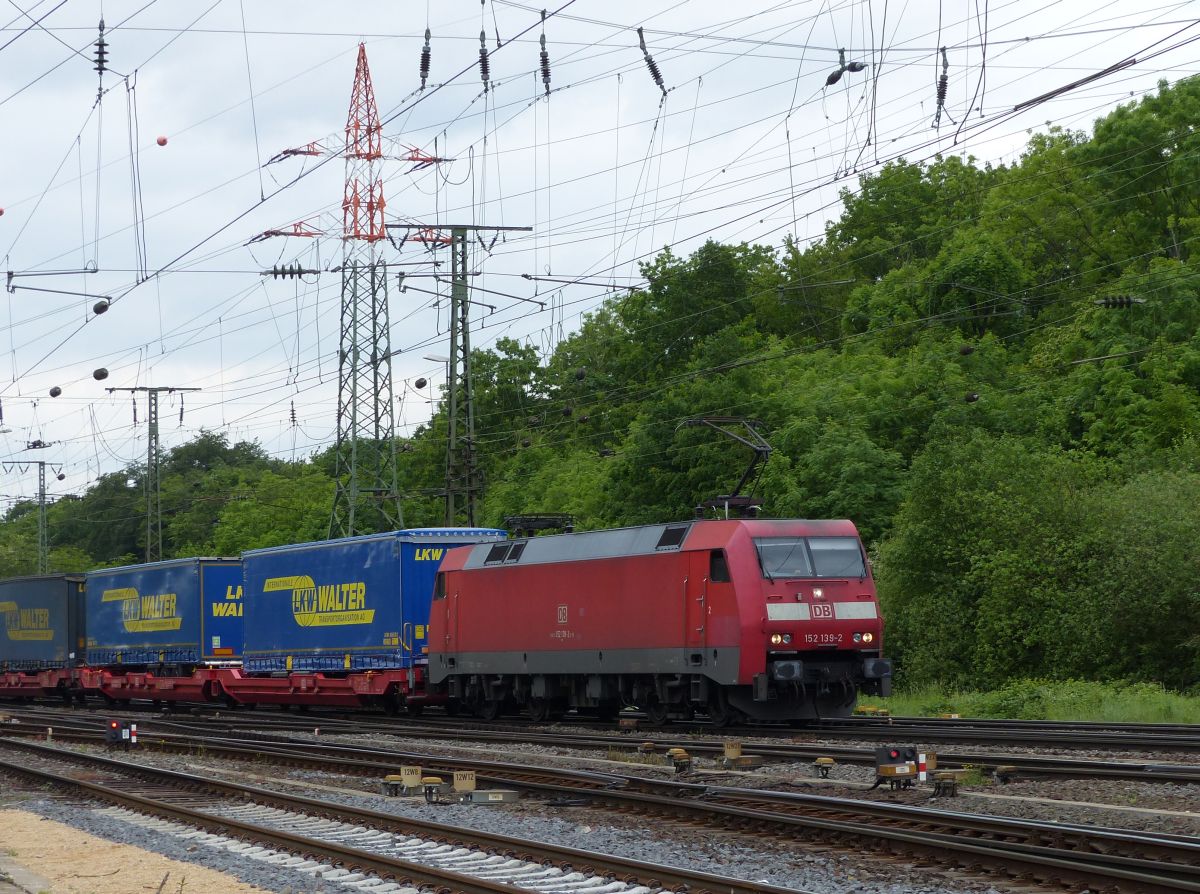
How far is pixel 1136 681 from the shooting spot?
27.7m

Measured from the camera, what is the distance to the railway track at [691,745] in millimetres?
14727

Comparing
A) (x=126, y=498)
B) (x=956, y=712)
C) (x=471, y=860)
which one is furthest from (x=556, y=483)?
(x=126, y=498)

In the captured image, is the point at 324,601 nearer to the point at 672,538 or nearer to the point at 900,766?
the point at 672,538

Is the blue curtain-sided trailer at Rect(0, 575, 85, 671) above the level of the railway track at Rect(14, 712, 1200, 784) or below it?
above

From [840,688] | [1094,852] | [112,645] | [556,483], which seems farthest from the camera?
[556,483]

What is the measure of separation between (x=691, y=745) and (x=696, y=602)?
130 inches

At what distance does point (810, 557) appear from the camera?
2295 centimetres

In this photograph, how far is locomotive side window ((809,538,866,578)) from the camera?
2298cm

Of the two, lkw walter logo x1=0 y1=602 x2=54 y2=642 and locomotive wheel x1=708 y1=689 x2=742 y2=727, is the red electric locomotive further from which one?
lkw walter logo x1=0 y1=602 x2=54 y2=642

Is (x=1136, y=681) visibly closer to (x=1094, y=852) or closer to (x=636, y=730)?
(x=636, y=730)

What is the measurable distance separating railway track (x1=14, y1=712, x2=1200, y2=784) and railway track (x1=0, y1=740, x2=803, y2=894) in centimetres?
552

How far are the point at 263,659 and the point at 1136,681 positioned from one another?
18.9 m

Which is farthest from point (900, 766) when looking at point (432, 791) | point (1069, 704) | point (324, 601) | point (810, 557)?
point (324, 601)

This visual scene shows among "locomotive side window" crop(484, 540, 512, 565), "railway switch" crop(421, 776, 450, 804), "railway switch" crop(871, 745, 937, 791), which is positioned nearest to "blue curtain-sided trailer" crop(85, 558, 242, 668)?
"locomotive side window" crop(484, 540, 512, 565)
